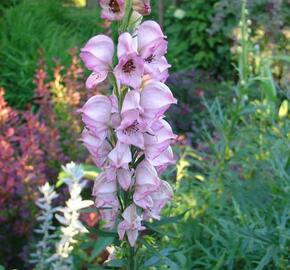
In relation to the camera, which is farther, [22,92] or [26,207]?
[22,92]

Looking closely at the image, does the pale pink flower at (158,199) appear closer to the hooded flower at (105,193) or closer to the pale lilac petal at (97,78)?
the hooded flower at (105,193)

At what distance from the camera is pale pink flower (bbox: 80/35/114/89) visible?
128 cm

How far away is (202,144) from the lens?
3.47 m

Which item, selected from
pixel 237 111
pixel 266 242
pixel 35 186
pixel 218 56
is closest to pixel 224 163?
pixel 237 111

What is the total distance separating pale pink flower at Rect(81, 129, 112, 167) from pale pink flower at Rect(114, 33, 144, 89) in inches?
6.4

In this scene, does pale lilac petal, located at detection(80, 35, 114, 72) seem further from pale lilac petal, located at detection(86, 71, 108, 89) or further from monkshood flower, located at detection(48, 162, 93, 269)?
monkshood flower, located at detection(48, 162, 93, 269)

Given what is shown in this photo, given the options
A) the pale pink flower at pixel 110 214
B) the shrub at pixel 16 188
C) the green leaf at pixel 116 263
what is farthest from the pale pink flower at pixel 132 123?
the shrub at pixel 16 188

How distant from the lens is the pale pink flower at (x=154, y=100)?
1.26 meters

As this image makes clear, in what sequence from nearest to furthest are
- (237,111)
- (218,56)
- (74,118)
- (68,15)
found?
(237,111) < (74,118) < (218,56) < (68,15)

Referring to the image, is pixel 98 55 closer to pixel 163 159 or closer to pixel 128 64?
pixel 128 64

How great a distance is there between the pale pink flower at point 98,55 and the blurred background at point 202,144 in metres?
0.52

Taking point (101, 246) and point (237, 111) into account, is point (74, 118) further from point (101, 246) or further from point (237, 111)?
point (101, 246)

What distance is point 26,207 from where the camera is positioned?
269cm

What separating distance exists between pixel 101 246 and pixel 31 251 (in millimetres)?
1436
